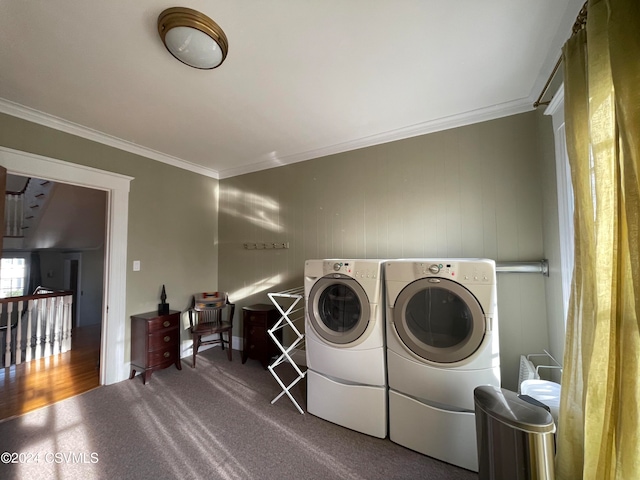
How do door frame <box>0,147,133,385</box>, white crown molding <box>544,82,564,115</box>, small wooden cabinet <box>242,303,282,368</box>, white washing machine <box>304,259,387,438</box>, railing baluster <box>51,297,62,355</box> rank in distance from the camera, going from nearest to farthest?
white crown molding <box>544,82,564,115</box>, white washing machine <box>304,259,387,438</box>, door frame <box>0,147,133,385</box>, small wooden cabinet <box>242,303,282,368</box>, railing baluster <box>51,297,62,355</box>

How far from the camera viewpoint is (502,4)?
1313 millimetres

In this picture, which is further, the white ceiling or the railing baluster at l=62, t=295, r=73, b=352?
the railing baluster at l=62, t=295, r=73, b=352

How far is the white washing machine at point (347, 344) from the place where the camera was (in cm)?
188

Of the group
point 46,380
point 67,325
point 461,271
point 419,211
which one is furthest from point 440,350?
point 67,325

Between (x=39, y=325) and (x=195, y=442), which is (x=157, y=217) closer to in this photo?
(x=39, y=325)

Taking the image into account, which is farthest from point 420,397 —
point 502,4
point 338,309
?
point 502,4

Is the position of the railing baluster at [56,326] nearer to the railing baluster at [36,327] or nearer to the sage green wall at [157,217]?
the railing baluster at [36,327]

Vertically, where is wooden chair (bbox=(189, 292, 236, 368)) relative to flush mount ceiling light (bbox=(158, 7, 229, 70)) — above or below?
below

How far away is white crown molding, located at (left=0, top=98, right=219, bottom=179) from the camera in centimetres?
214

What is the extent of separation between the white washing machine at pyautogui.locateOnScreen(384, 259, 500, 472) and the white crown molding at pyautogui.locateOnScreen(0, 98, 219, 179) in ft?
9.71

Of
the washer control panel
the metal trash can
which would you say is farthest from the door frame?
the metal trash can

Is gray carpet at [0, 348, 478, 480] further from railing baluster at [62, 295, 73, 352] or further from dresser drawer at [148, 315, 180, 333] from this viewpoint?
railing baluster at [62, 295, 73, 352]

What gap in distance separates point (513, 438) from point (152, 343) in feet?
9.87

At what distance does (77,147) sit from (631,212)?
3749 millimetres
